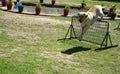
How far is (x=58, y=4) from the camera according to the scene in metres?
28.9

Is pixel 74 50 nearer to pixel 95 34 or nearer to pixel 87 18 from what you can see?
pixel 87 18

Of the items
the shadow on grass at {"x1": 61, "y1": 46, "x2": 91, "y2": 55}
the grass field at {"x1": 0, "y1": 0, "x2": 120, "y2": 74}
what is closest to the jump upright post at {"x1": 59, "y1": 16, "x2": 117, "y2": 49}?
the grass field at {"x1": 0, "y1": 0, "x2": 120, "y2": 74}

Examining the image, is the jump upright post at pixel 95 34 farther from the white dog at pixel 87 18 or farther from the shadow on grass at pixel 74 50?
the shadow on grass at pixel 74 50

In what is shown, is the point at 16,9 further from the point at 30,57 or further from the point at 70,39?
the point at 30,57

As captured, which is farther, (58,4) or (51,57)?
(58,4)

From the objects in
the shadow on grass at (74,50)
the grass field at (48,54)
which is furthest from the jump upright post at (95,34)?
the shadow on grass at (74,50)

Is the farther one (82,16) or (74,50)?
(82,16)

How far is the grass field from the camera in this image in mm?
9758

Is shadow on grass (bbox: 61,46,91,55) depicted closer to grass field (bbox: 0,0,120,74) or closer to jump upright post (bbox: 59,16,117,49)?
grass field (bbox: 0,0,120,74)

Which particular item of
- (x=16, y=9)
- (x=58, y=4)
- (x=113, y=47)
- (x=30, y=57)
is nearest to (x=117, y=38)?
(x=113, y=47)

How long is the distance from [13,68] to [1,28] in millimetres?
6228

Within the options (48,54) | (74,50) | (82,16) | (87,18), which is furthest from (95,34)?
(48,54)

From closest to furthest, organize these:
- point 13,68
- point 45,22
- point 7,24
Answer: point 13,68
point 7,24
point 45,22

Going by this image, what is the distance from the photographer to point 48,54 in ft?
37.1
